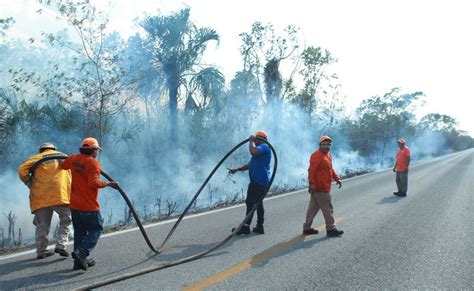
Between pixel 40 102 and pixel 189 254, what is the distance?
33.1ft

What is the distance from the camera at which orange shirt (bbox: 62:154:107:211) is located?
4.51 meters

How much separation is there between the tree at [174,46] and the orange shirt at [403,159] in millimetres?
9732

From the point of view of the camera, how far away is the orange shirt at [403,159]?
12125 mm

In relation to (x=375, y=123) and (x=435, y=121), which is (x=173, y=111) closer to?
(x=375, y=123)

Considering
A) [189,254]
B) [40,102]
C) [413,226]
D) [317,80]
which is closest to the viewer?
[189,254]

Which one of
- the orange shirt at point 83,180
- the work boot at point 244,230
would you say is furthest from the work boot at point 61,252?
the work boot at point 244,230

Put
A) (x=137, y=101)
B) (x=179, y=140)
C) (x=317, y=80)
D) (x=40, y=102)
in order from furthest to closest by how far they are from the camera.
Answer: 1. (x=317, y=80)
2. (x=179, y=140)
3. (x=137, y=101)
4. (x=40, y=102)

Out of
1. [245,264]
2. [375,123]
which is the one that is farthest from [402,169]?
[375,123]

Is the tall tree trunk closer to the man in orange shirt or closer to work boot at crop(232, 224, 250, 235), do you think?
work boot at crop(232, 224, 250, 235)

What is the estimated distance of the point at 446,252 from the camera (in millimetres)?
5430

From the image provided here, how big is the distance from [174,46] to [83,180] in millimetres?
13297

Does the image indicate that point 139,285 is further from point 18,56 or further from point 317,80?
point 317,80

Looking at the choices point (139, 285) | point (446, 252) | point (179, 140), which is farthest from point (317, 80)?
point (139, 285)

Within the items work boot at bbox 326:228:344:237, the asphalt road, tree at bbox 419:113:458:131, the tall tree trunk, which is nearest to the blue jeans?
the asphalt road
